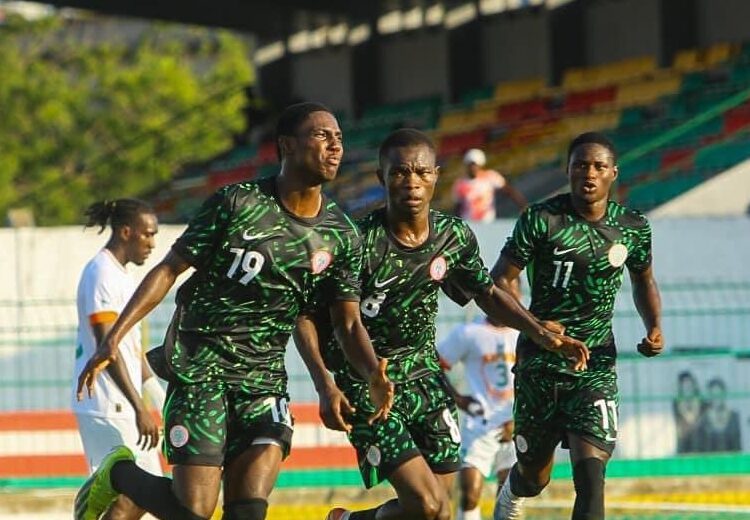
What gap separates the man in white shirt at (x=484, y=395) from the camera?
1204 centimetres

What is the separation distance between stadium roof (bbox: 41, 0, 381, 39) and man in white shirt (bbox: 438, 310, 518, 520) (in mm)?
18511

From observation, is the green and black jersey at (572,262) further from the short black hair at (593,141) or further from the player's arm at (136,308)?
the player's arm at (136,308)

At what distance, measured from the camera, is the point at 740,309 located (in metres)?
14.6

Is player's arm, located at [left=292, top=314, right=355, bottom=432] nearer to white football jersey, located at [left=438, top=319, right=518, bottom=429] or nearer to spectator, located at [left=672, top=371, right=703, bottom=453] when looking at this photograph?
white football jersey, located at [left=438, top=319, right=518, bottom=429]

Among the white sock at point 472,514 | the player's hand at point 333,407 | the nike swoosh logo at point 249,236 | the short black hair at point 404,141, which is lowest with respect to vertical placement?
the white sock at point 472,514

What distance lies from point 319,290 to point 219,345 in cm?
54

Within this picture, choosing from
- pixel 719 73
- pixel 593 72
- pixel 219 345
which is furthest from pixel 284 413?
pixel 593 72

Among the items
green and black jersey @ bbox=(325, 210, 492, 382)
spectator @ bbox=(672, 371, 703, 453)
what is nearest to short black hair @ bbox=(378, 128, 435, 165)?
green and black jersey @ bbox=(325, 210, 492, 382)

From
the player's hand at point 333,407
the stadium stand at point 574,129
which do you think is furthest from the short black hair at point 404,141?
the stadium stand at point 574,129

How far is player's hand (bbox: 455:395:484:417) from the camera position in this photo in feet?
39.1

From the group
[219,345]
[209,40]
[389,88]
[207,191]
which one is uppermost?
[209,40]

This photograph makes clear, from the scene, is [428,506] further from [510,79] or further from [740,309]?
[510,79]

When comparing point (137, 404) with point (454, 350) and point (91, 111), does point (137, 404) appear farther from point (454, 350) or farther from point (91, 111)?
point (91, 111)

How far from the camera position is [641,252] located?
9.75m
